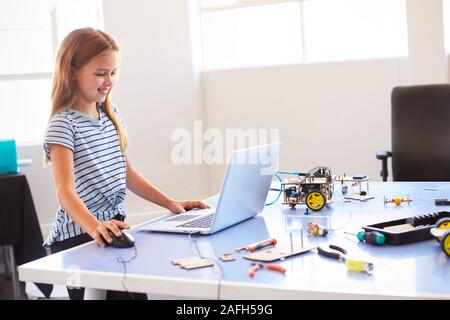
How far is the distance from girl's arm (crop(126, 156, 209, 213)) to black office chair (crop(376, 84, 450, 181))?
1.45 m

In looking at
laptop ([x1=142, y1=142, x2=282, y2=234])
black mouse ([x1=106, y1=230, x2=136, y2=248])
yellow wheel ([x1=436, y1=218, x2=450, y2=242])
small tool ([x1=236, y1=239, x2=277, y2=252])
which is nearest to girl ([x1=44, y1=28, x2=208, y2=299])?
laptop ([x1=142, y1=142, x2=282, y2=234])

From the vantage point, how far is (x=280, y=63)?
4.39 m

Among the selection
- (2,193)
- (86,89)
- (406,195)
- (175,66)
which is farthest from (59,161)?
(175,66)

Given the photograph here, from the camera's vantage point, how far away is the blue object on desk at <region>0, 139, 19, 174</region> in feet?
11.0

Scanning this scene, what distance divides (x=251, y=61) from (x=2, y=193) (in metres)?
2.05

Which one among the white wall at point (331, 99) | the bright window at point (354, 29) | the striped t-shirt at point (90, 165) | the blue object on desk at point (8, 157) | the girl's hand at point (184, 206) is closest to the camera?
the striped t-shirt at point (90, 165)

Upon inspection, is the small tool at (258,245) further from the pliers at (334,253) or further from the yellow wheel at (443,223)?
the yellow wheel at (443,223)

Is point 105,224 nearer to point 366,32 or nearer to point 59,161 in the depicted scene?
point 59,161

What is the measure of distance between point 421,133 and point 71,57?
1.90 metres

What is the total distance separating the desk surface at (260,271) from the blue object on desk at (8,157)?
1.89 m

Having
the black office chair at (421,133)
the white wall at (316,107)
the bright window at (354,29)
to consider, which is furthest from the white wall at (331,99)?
the black office chair at (421,133)

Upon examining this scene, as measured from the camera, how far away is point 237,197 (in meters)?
1.67

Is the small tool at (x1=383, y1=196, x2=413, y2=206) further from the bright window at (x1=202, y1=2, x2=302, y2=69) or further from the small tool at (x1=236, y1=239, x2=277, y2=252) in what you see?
the bright window at (x1=202, y1=2, x2=302, y2=69)

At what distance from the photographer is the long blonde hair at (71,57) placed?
1900 mm
